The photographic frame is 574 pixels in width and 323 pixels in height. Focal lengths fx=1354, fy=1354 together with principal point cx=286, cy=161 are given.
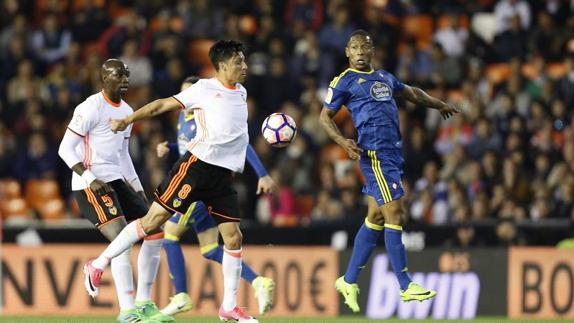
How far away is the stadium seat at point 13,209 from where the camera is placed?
19.7 metres

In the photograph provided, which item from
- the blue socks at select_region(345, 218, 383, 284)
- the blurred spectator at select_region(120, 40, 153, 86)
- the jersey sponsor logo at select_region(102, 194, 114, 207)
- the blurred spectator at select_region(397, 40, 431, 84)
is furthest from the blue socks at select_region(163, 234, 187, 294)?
the blurred spectator at select_region(120, 40, 153, 86)

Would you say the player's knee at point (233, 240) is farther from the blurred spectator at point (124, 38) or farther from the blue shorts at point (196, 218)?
the blurred spectator at point (124, 38)

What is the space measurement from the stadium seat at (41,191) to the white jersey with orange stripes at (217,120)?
9166 mm

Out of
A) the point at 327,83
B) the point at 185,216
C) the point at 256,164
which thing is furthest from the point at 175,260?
the point at 327,83

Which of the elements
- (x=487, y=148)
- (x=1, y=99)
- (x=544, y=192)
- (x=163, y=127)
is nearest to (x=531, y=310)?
(x=544, y=192)

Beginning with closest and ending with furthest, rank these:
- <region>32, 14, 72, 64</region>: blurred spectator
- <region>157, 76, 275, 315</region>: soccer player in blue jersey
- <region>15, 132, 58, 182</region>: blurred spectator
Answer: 1. <region>157, 76, 275, 315</region>: soccer player in blue jersey
2. <region>15, 132, 58, 182</region>: blurred spectator
3. <region>32, 14, 72, 64</region>: blurred spectator

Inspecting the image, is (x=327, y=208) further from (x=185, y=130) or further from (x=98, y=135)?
(x=98, y=135)

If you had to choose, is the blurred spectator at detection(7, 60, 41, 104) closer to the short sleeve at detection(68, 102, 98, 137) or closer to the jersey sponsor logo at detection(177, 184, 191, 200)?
the short sleeve at detection(68, 102, 98, 137)

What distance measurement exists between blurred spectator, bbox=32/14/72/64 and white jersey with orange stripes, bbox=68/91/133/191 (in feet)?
34.1

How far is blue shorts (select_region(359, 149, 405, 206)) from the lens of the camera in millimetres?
11742

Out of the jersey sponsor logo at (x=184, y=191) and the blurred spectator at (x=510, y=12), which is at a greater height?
the blurred spectator at (x=510, y=12)

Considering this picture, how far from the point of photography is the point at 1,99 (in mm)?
21406

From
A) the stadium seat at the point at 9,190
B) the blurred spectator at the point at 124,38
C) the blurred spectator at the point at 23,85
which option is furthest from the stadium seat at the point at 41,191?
the blurred spectator at the point at 124,38

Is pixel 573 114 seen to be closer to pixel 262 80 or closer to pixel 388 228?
pixel 262 80
